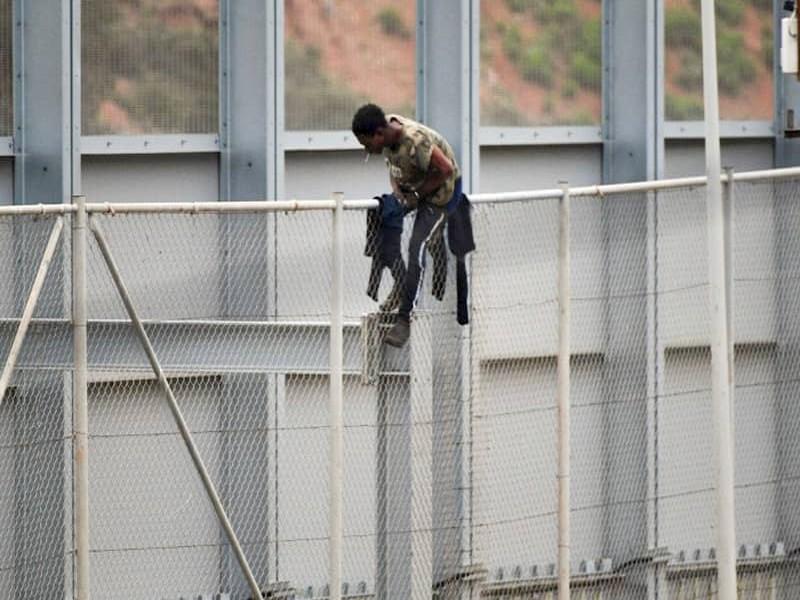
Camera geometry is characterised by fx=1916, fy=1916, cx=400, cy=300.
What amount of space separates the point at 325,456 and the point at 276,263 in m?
1.27

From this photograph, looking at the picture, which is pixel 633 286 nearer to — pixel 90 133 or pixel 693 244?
pixel 693 244

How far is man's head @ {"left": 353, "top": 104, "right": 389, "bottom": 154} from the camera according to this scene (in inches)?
444

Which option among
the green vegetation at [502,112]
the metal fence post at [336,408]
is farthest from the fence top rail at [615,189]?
the green vegetation at [502,112]

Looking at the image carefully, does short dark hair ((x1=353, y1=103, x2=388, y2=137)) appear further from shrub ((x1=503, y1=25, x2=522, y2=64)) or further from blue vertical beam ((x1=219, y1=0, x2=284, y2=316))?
shrub ((x1=503, y1=25, x2=522, y2=64))

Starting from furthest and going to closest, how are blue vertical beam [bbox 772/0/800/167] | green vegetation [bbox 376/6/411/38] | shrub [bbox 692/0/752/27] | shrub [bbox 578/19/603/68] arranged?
blue vertical beam [bbox 772/0/800/167] → shrub [bbox 692/0/752/27] → shrub [bbox 578/19/603/68] → green vegetation [bbox 376/6/411/38]

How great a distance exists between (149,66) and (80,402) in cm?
396

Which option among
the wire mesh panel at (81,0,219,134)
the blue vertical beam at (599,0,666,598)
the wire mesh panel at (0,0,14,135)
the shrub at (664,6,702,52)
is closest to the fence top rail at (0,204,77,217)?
the wire mesh panel at (0,0,14,135)

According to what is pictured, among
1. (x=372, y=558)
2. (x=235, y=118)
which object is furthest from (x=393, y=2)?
(x=372, y=558)

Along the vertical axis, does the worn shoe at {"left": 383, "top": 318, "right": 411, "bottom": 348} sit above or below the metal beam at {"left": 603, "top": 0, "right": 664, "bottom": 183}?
below

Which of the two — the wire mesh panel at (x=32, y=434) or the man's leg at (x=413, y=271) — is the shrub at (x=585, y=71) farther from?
the wire mesh panel at (x=32, y=434)

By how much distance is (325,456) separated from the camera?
1188cm

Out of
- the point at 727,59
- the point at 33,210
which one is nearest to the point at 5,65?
the point at 33,210

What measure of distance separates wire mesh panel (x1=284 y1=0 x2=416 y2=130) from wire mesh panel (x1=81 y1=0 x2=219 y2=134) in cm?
68

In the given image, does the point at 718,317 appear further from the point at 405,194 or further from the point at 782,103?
the point at 782,103
